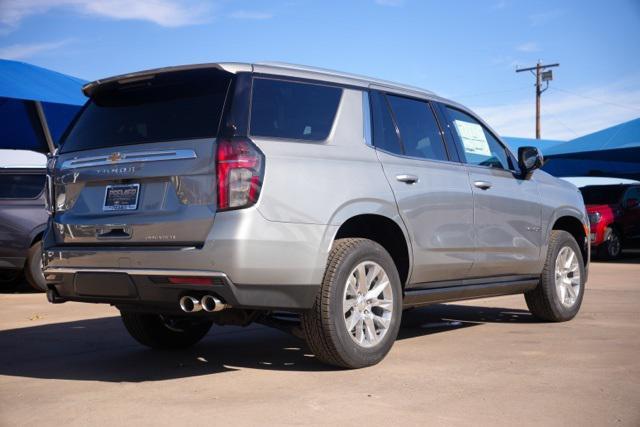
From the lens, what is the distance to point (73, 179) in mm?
5238

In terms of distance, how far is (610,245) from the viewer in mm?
18328

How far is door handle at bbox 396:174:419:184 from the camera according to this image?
5637 millimetres

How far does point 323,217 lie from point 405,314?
12.0 ft

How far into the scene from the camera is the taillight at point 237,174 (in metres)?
4.62

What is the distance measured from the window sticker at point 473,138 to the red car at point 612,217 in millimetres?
11999

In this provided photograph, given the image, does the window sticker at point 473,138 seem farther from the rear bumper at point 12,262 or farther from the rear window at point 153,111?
the rear bumper at point 12,262

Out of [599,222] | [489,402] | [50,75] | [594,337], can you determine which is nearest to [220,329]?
[594,337]

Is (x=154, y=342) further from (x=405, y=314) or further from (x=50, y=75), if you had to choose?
(x=50, y=75)

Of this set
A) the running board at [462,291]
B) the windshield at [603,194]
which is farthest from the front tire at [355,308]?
the windshield at [603,194]

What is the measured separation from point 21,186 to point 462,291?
7.47 meters

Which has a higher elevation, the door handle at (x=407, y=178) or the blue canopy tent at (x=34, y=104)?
the blue canopy tent at (x=34, y=104)

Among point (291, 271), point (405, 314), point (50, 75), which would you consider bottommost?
point (405, 314)

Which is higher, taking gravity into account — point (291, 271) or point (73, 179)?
point (73, 179)

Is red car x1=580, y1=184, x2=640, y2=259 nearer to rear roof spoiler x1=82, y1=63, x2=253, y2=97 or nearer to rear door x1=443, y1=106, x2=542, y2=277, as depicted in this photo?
rear door x1=443, y1=106, x2=542, y2=277
